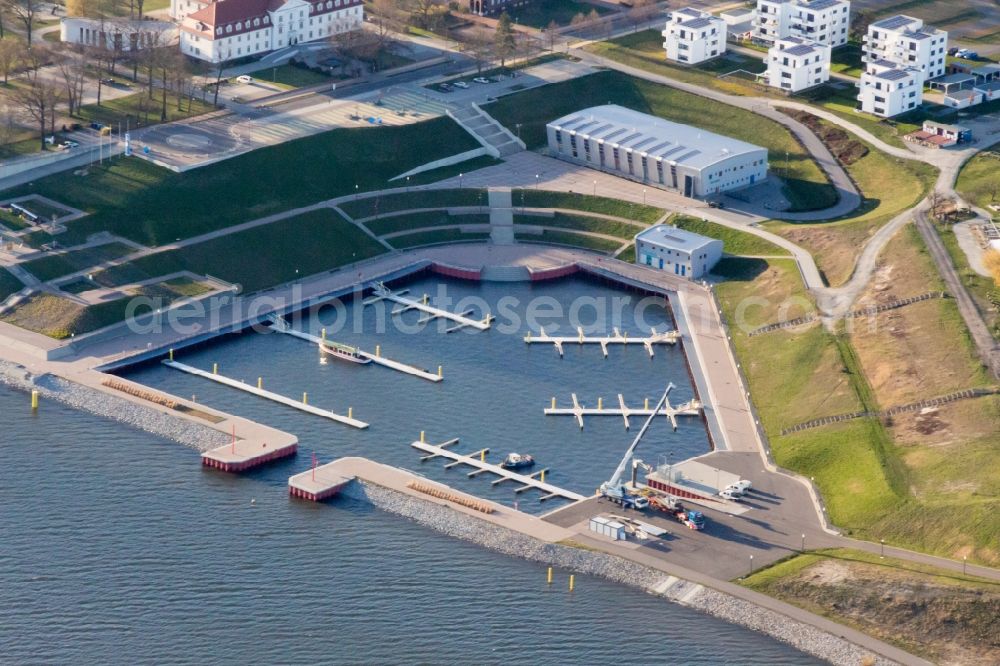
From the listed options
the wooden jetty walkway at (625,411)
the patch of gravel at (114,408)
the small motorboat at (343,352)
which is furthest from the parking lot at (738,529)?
the small motorboat at (343,352)

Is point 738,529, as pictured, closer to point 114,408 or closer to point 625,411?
point 625,411

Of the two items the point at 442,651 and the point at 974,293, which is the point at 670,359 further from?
the point at 442,651

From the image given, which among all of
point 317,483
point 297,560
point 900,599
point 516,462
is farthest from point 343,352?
point 900,599

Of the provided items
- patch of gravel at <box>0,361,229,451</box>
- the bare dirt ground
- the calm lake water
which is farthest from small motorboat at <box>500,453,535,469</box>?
the bare dirt ground

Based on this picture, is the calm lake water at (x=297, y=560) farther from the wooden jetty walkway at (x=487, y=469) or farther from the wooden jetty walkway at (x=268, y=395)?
→ the wooden jetty walkway at (x=487, y=469)

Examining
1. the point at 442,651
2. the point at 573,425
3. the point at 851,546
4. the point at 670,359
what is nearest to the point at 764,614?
the point at 851,546

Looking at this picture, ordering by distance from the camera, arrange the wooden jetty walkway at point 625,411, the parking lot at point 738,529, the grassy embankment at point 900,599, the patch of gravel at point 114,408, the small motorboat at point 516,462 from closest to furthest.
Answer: the grassy embankment at point 900,599 → the parking lot at point 738,529 → the small motorboat at point 516,462 → the patch of gravel at point 114,408 → the wooden jetty walkway at point 625,411
